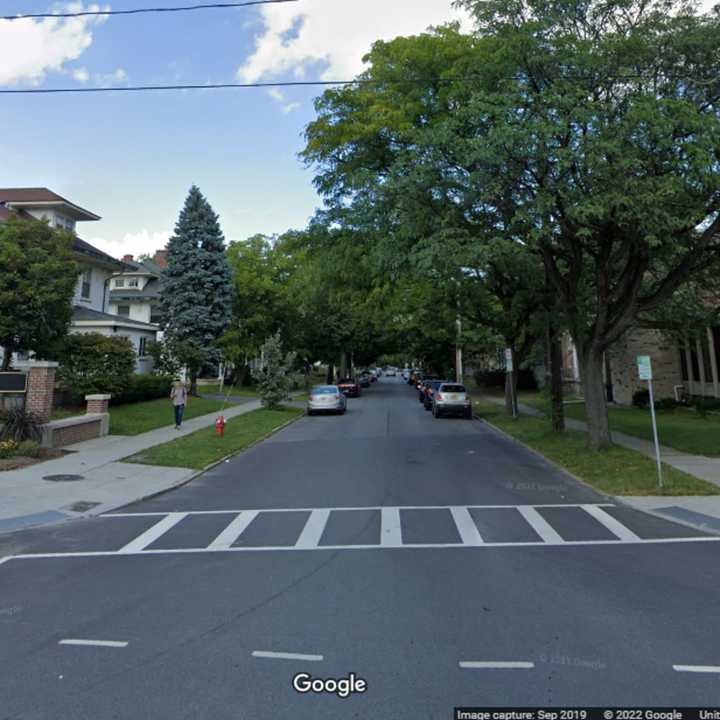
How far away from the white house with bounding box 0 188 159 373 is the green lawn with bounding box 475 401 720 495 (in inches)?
800

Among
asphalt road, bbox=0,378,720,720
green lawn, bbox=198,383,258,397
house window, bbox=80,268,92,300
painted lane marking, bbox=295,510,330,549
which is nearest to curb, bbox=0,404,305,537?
asphalt road, bbox=0,378,720,720

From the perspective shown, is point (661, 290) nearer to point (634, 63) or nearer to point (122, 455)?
point (634, 63)

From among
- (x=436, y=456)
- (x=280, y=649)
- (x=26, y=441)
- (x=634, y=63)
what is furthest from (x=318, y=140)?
(x=280, y=649)

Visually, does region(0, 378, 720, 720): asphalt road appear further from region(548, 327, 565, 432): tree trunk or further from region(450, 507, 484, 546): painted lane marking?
region(548, 327, 565, 432): tree trunk

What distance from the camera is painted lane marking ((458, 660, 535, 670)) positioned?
3.85 m

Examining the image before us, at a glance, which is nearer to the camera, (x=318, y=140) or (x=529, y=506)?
(x=529, y=506)

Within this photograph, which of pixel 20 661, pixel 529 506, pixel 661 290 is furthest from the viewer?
pixel 661 290

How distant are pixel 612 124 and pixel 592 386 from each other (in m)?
6.53

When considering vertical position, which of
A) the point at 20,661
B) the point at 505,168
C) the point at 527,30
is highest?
the point at 527,30

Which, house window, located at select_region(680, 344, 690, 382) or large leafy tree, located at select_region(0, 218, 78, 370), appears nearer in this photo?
large leafy tree, located at select_region(0, 218, 78, 370)

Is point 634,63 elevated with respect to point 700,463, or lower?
elevated

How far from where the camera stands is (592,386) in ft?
47.6

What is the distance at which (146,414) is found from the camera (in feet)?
71.5

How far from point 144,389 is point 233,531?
1897 cm
